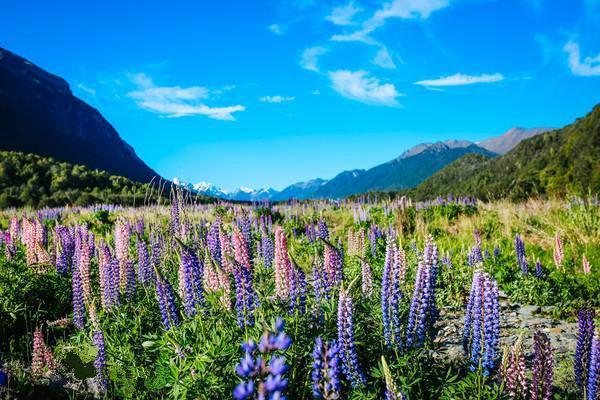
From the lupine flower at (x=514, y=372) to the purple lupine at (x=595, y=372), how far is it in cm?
51

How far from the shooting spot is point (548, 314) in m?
6.67

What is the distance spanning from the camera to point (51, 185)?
38.8 metres

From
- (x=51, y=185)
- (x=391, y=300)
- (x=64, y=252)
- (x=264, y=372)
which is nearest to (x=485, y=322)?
(x=391, y=300)

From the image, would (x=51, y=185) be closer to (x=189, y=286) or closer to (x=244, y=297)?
(x=189, y=286)

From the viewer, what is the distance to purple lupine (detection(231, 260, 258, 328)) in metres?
3.75

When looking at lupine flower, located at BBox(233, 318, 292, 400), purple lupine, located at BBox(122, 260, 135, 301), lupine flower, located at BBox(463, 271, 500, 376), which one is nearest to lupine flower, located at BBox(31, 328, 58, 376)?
purple lupine, located at BBox(122, 260, 135, 301)

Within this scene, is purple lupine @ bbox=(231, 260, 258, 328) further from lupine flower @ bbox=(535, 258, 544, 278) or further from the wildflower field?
lupine flower @ bbox=(535, 258, 544, 278)

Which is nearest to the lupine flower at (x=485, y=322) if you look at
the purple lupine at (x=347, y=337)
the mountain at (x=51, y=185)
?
the purple lupine at (x=347, y=337)

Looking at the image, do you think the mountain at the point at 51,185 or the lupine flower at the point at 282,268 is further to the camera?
the mountain at the point at 51,185

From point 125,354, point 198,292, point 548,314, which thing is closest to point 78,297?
point 125,354

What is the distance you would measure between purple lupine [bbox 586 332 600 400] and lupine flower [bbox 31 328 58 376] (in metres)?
5.69

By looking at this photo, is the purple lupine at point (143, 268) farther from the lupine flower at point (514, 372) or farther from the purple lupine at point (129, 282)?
the lupine flower at point (514, 372)

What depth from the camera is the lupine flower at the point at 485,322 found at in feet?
10.6

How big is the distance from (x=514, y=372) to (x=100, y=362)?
3.99 m
